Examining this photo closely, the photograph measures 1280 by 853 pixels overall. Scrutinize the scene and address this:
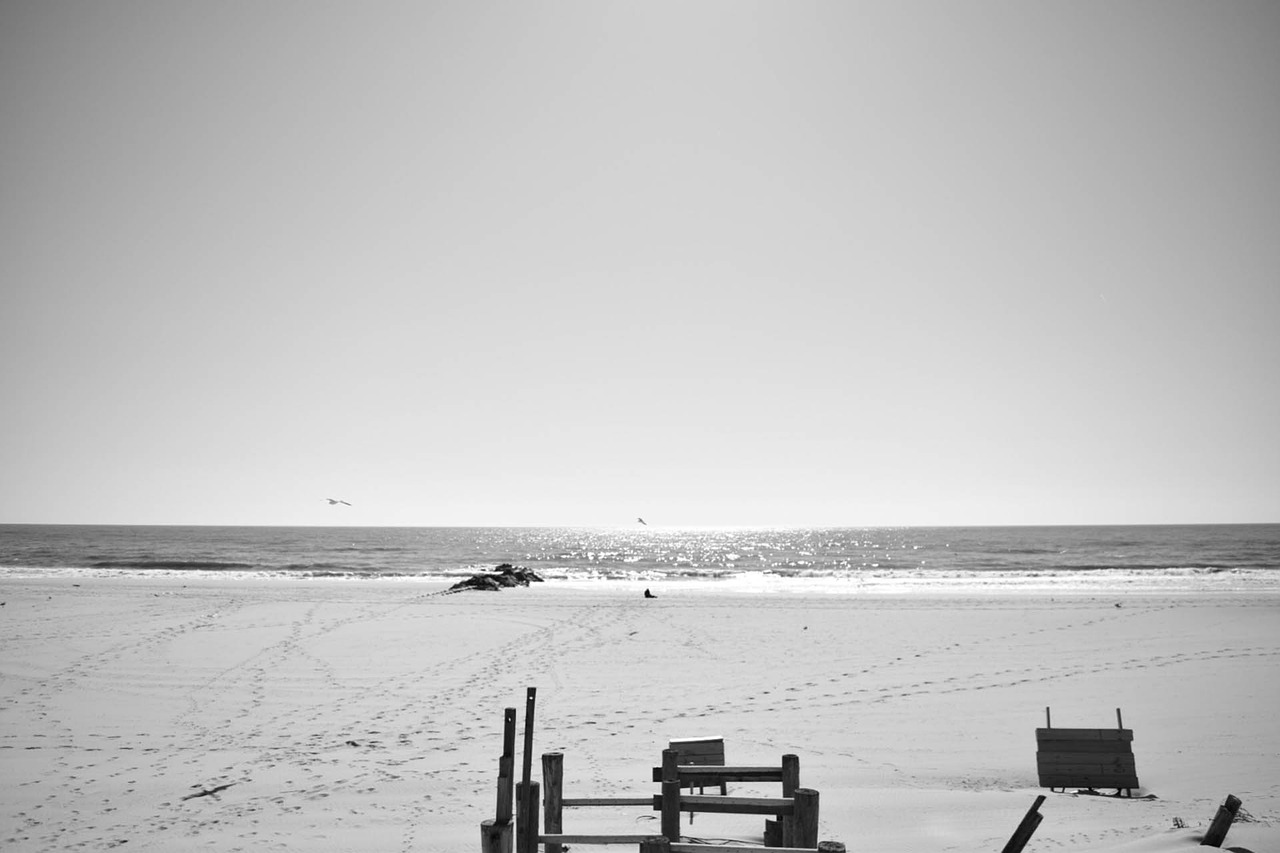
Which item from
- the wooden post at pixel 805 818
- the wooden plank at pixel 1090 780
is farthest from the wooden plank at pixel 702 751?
the wooden plank at pixel 1090 780

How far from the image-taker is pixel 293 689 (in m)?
15.2

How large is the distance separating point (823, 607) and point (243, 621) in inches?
889

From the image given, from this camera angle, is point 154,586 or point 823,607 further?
point 154,586

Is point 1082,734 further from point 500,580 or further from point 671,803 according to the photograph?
point 500,580

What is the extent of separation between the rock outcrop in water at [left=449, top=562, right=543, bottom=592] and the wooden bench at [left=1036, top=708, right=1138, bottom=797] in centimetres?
3127

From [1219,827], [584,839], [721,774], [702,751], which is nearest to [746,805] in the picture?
[584,839]

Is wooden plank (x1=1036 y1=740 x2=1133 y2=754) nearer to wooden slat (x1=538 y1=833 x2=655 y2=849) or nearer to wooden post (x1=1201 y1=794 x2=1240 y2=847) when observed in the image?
wooden post (x1=1201 y1=794 x2=1240 y2=847)

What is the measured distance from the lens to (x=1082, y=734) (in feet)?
30.2

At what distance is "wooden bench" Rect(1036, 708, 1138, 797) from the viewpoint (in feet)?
29.6

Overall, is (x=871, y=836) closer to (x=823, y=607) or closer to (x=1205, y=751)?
(x=1205, y=751)

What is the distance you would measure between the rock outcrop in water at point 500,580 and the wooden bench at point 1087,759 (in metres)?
31.3

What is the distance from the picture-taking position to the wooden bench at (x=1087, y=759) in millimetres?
9031

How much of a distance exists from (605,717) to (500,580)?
27.2 metres

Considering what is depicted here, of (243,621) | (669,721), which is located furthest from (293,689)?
(243,621)
